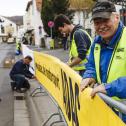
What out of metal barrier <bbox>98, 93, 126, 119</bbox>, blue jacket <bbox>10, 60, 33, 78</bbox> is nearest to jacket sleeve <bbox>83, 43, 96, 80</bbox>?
metal barrier <bbox>98, 93, 126, 119</bbox>

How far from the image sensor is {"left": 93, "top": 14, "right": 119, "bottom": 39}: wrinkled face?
4.46 meters

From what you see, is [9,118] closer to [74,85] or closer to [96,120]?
[74,85]

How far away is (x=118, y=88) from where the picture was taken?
396cm

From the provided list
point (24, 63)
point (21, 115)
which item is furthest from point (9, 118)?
point (24, 63)

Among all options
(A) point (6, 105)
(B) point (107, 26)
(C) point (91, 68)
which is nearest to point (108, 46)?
(B) point (107, 26)

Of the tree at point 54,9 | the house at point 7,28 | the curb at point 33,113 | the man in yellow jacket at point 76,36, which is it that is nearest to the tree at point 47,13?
the tree at point 54,9

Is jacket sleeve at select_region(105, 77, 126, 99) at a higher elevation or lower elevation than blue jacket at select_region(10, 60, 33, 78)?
higher

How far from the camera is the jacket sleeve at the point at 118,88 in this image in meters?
3.94

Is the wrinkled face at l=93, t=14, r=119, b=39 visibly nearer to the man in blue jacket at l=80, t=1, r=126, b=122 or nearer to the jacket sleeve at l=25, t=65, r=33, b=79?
the man in blue jacket at l=80, t=1, r=126, b=122

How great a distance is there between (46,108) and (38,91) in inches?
111

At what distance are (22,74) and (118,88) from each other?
445 inches

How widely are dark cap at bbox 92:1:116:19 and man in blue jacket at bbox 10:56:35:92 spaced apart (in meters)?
10.1

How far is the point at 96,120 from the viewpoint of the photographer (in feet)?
14.3

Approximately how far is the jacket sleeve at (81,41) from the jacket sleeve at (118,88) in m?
3.47
